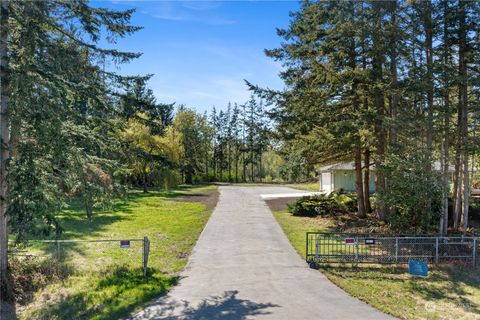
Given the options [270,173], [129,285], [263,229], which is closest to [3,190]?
[129,285]

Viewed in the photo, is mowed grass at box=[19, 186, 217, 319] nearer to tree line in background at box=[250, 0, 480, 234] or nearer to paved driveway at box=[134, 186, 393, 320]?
paved driveway at box=[134, 186, 393, 320]

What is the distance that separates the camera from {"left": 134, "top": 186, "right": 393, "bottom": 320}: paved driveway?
298 inches

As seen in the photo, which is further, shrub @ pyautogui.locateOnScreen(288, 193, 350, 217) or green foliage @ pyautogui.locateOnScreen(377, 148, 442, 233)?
shrub @ pyautogui.locateOnScreen(288, 193, 350, 217)

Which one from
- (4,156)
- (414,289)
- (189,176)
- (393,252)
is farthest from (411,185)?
(189,176)

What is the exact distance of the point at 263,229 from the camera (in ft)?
54.5

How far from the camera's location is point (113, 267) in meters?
10.8

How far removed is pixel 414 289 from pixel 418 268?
3.60ft

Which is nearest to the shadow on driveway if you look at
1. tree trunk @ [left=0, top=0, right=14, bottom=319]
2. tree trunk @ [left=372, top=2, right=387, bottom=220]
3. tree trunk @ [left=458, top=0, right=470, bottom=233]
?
tree trunk @ [left=0, top=0, right=14, bottom=319]

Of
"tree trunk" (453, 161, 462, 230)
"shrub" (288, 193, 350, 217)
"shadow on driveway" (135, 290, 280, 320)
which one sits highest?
"tree trunk" (453, 161, 462, 230)

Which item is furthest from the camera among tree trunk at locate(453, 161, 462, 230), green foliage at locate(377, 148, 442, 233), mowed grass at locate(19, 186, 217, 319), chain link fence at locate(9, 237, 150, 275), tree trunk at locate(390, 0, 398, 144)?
tree trunk at locate(453, 161, 462, 230)

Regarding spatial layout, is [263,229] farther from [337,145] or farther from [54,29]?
[54,29]

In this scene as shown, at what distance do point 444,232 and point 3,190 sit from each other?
1421 cm

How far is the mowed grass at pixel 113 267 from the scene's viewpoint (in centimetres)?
812

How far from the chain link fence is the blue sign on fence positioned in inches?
283
